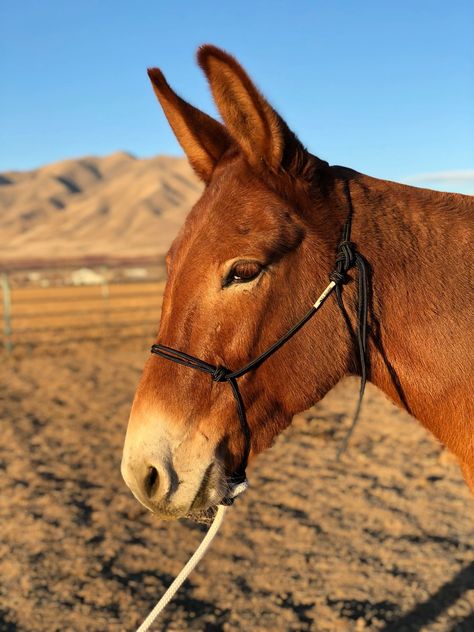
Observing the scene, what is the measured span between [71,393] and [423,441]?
17.3 feet

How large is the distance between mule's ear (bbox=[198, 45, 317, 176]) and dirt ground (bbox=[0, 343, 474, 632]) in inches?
120

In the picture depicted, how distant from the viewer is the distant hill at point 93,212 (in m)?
108

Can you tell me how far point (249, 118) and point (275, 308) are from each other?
0.62 meters

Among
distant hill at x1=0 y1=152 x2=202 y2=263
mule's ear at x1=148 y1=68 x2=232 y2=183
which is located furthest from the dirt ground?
distant hill at x1=0 y1=152 x2=202 y2=263

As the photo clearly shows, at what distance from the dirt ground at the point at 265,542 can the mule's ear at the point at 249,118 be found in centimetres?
305

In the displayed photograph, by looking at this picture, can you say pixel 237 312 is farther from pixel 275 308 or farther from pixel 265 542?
pixel 265 542

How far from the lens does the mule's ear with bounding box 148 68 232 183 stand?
2.09 m

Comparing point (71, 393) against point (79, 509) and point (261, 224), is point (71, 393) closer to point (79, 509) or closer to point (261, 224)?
point (79, 509)

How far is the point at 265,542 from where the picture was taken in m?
4.72

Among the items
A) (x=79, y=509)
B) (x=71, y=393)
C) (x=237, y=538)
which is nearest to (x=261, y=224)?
(x=237, y=538)

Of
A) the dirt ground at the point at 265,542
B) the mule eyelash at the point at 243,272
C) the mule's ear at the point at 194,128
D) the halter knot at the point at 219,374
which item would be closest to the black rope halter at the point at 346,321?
the halter knot at the point at 219,374

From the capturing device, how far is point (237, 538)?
4781 millimetres

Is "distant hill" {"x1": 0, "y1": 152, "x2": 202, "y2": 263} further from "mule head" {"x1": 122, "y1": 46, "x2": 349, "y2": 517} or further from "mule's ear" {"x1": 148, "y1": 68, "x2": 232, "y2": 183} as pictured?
"mule head" {"x1": 122, "y1": 46, "x2": 349, "y2": 517}

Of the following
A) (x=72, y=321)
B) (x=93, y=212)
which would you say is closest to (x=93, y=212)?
(x=93, y=212)
